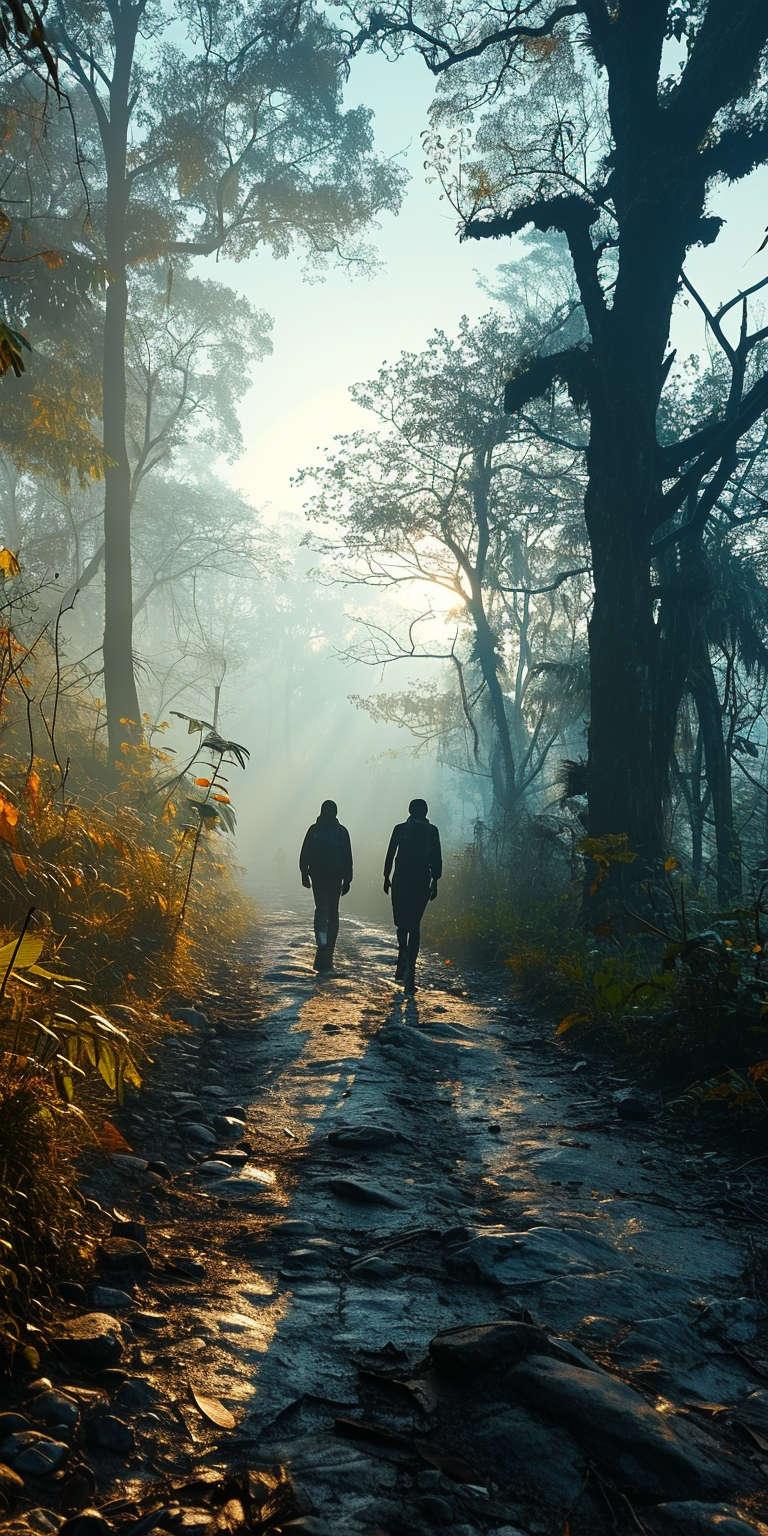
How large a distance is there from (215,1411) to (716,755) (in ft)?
37.2

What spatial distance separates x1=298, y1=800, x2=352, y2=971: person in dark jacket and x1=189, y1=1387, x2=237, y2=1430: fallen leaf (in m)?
8.84

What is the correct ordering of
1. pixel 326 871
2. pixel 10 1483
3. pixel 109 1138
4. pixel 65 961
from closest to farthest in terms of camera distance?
pixel 10 1483 < pixel 109 1138 < pixel 65 961 < pixel 326 871

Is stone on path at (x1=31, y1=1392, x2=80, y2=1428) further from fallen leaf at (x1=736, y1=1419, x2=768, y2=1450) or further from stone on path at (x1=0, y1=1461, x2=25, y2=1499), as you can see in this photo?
fallen leaf at (x1=736, y1=1419, x2=768, y2=1450)

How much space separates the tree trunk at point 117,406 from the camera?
15055mm

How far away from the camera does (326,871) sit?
11.5m

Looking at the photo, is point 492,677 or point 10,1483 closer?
point 10,1483

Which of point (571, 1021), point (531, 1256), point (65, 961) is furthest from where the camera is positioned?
point (571, 1021)

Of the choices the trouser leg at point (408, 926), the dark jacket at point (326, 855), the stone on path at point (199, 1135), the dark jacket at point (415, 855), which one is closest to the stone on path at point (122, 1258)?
the stone on path at point (199, 1135)

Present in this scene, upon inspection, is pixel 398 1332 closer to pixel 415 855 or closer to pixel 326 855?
pixel 415 855

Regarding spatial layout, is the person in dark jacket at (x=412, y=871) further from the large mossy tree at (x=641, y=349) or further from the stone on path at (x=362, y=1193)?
the stone on path at (x=362, y=1193)

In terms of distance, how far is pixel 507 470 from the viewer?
22.8m

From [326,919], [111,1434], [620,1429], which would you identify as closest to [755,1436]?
[620,1429]

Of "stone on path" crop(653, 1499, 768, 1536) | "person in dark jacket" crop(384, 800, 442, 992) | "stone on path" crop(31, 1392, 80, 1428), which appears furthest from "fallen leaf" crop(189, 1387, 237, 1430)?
"person in dark jacket" crop(384, 800, 442, 992)

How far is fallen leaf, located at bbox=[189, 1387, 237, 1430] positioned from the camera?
226cm
